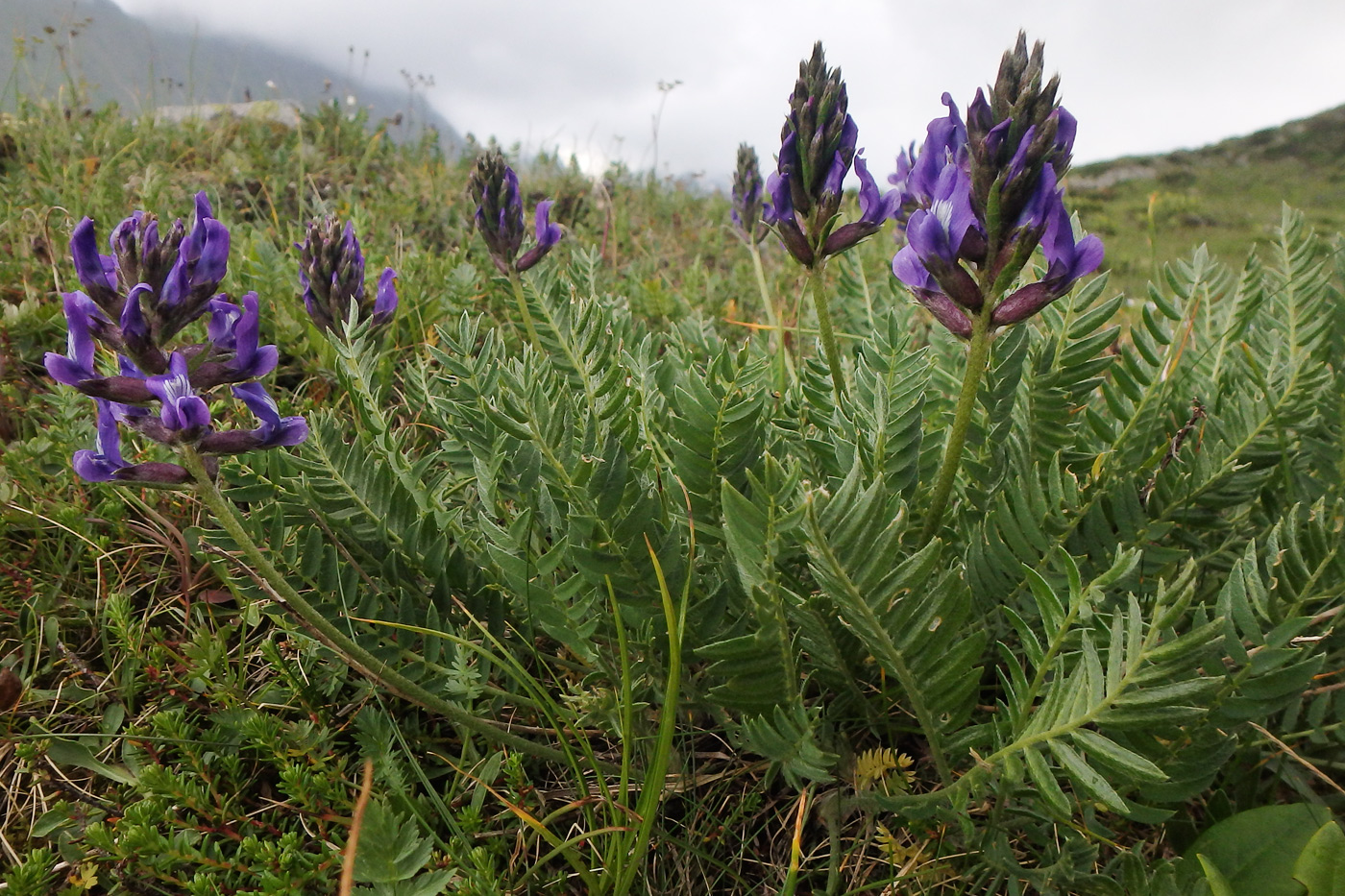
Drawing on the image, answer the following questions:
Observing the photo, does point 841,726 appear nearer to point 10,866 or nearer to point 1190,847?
point 1190,847

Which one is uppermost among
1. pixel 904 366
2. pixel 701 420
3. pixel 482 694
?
pixel 904 366

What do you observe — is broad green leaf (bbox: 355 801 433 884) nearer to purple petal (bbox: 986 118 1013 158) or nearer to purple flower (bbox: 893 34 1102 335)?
purple flower (bbox: 893 34 1102 335)

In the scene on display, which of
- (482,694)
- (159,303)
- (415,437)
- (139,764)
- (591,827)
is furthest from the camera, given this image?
(415,437)

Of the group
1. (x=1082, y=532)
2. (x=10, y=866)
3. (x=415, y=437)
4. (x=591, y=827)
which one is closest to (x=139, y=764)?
(x=10, y=866)

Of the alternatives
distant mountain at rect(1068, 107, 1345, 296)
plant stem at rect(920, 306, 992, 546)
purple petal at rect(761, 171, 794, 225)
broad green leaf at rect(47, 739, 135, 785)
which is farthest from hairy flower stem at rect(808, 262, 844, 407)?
distant mountain at rect(1068, 107, 1345, 296)

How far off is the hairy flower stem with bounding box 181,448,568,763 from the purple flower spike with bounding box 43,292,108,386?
0.22 metres

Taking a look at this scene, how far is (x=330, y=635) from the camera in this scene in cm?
154

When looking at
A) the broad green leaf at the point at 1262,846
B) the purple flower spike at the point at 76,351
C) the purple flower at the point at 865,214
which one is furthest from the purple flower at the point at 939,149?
the purple flower spike at the point at 76,351

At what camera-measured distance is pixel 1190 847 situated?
1.53 metres

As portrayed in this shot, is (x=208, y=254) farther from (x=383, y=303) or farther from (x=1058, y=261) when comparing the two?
(x=1058, y=261)

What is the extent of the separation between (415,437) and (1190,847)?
91.4 inches

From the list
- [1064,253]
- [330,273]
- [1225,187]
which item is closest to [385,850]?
[1064,253]

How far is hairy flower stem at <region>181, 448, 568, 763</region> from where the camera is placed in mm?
1470

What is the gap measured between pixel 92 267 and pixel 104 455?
348 millimetres
